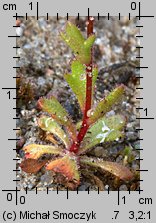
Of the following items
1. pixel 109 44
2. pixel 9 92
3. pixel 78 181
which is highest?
pixel 109 44

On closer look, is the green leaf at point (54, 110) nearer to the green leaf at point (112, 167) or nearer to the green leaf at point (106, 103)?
the green leaf at point (106, 103)

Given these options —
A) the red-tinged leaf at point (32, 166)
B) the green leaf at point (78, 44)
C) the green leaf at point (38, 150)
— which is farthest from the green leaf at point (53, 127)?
the green leaf at point (78, 44)

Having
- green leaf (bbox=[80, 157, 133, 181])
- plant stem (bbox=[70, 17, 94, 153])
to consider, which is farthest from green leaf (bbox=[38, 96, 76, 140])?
green leaf (bbox=[80, 157, 133, 181])

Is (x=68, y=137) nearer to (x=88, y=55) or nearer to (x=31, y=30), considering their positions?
(x=88, y=55)

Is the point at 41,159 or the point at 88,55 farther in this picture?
the point at 41,159

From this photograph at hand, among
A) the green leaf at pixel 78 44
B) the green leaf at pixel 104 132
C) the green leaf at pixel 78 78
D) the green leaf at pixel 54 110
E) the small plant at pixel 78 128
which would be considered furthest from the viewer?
the green leaf at pixel 104 132

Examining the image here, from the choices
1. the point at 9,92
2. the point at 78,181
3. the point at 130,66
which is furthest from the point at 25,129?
the point at 130,66

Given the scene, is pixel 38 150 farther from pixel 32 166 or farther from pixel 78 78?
pixel 78 78

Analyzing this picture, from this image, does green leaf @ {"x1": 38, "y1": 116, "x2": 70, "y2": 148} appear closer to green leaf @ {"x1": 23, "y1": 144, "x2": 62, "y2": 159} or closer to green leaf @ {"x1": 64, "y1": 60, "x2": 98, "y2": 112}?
green leaf @ {"x1": 23, "y1": 144, "x2": 62, "y2": 159}
